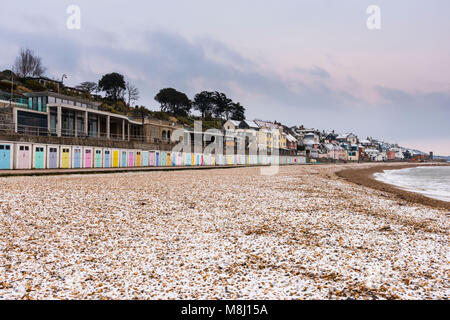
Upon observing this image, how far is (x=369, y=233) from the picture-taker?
8.16 metres

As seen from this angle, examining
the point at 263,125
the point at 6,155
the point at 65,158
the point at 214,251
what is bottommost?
the point at 214,251

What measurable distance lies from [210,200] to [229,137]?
6429 cm

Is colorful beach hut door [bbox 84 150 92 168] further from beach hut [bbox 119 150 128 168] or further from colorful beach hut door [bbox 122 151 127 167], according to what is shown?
colorful beach hut door [bbox 122 151 127 167]

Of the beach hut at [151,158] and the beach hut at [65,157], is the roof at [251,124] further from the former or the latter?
the beach hut at [65,157]

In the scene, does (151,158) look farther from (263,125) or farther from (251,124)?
(263,125)

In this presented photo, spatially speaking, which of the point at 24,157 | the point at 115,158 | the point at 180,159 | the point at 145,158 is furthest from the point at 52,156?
the point at 180,159

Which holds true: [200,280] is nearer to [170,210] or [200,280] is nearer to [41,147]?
[170,210]

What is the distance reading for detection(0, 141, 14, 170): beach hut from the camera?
25375mm

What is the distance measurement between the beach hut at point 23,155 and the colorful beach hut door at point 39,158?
544 millimetres

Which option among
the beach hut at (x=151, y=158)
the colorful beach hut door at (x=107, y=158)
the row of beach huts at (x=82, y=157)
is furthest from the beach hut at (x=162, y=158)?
the colorful beach hut door at (x=107, y=158)

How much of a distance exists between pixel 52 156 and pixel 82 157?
332 cm

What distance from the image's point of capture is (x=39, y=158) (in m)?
27.9

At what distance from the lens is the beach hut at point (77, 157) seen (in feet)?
102

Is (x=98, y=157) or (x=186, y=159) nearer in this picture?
(x=98, y=157)
